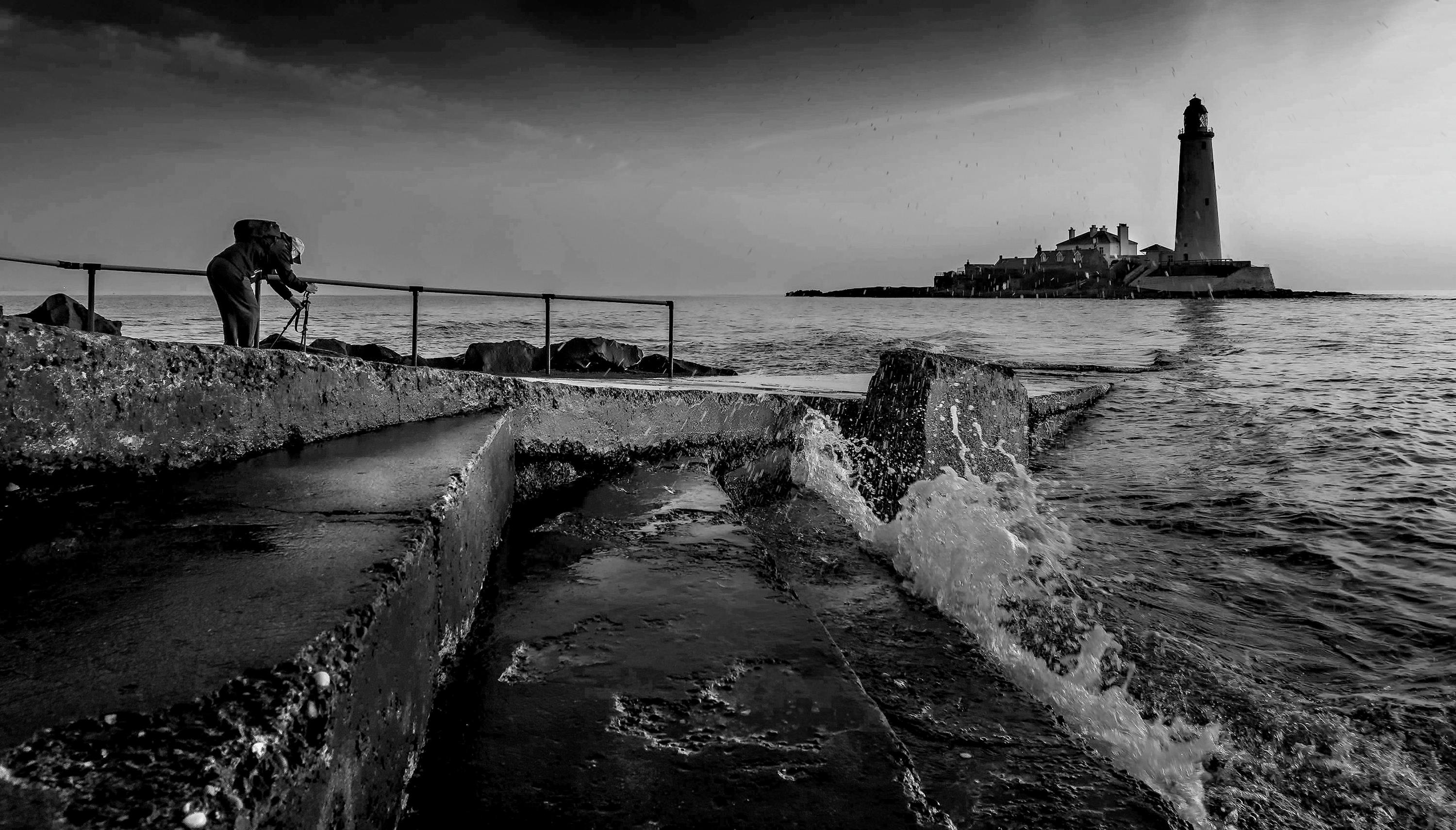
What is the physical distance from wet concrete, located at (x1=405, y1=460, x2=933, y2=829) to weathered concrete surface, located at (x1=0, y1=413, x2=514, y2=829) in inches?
5.4

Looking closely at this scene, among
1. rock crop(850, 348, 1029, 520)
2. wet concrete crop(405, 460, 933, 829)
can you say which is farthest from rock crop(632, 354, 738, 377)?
wet concrete crop(405, 460, 933, 829)

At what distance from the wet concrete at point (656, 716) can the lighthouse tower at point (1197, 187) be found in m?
84.2

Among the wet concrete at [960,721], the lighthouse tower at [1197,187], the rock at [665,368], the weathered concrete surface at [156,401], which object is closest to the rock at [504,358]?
the rock at [665,368]

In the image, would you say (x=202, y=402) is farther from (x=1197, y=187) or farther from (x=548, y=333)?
(x=1197, y=187)

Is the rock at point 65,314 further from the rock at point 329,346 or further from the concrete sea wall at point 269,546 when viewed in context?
the concrete sea wall at point 269,546

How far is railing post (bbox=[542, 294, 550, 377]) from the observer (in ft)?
29.9

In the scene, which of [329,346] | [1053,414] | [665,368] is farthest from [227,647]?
[329,346]

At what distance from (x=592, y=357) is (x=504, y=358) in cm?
183

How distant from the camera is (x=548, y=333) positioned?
9.78 m

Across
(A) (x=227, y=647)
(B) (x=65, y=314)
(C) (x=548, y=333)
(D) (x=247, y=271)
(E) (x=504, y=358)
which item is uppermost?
(D) (x=247, y=271)

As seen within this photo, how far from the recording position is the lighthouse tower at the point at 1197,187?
70312 mm

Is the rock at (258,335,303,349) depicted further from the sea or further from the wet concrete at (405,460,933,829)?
the wet concrete at (405,460,933,829)

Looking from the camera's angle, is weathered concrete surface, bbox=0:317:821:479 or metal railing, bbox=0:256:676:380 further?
metal railing, bbox=0:256:676:380

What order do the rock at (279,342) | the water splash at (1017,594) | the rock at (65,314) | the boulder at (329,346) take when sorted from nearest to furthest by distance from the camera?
1. the water splash at (1017,594)
2. the rock at (279,342)
3. the rock at (65,314)
4. the boulder at (329,346)
